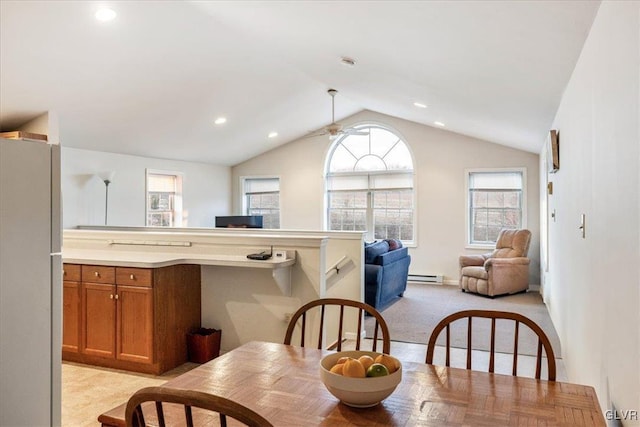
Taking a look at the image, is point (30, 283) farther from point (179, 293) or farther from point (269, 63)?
point (269, 63)

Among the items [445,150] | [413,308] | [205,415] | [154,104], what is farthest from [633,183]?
[445,150]

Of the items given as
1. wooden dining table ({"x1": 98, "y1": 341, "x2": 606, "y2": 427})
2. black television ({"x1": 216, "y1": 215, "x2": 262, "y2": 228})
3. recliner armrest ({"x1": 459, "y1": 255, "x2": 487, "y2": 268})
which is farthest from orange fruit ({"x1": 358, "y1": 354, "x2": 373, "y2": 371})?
black television ({"x1": 216, "y1": 215, "x2": 262, "y2": 228})

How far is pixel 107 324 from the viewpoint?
3.72 meters

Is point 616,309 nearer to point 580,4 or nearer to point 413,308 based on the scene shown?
point 580,4

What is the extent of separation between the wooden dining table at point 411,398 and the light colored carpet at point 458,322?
121 inches

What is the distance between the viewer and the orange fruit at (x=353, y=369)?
50.7 inches

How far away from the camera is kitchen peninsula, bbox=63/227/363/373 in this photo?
3.58m

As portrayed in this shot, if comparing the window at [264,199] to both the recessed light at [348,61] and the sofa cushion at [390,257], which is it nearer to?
the sofa cushion at [390,257]

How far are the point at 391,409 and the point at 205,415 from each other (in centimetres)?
51

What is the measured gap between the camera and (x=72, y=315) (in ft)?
12.6

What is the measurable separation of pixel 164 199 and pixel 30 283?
6899 mm

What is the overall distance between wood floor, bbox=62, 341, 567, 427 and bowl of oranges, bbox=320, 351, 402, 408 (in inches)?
85.8

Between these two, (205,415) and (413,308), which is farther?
(413,308)

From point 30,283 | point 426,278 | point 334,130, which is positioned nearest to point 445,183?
point 426,278
